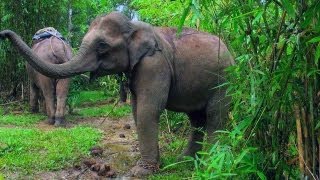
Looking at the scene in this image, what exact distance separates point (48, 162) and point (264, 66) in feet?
10.9

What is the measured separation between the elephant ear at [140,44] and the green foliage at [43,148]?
4.38 feet

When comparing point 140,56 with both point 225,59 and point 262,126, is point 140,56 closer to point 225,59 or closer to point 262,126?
point 225,59

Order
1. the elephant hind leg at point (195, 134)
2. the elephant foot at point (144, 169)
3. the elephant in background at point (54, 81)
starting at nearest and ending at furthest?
the elephant foot at point (144, 169), the elephant hind leg at point (195, 134), the elephant in background at point (54, 81)

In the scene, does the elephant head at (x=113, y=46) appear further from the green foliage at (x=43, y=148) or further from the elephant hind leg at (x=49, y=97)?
the elephant hind leg at (x=49, y=97)

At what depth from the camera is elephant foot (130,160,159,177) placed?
5414 mm


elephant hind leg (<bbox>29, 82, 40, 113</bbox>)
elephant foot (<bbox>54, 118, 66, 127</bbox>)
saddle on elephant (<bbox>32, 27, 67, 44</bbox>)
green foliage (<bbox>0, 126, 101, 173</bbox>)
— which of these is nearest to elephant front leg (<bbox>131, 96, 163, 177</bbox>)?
green foliage (<bbox>0, 126, 101, 173</bbox>)

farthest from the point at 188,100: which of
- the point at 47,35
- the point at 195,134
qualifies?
Result: the point at 47,35

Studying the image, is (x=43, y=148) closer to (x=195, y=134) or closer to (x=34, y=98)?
(x=195, y=134)

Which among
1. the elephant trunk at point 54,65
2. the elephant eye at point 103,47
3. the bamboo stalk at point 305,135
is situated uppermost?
the elephant eye at point 103,47

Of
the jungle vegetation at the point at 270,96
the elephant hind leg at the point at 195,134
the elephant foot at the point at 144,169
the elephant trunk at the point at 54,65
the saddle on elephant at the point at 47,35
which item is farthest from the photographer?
the saddle on elephant at the point at 47,35

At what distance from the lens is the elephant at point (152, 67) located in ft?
17.9

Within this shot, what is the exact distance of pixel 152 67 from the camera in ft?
18.0

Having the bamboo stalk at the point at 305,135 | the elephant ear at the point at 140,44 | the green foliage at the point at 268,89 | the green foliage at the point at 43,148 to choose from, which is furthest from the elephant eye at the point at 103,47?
the bamboo stalk at the point at 305,135

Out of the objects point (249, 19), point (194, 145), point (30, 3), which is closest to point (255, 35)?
point (249, 19)
